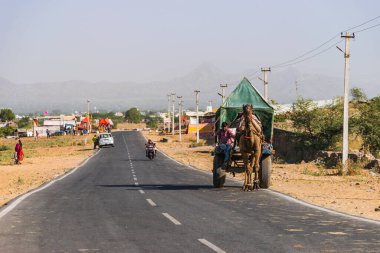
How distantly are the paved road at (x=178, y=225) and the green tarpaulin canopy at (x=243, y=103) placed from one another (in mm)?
3619

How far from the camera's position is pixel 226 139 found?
68.9ft

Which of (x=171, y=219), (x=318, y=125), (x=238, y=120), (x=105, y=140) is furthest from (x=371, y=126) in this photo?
(x=105, y=140)

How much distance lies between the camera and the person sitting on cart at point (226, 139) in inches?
820

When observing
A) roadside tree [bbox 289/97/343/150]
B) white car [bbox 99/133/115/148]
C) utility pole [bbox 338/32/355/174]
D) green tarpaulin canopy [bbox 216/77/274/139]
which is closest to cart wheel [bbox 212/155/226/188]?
green tarpaulin canopy [bbox 216/77/274/139]

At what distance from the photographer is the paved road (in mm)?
9977

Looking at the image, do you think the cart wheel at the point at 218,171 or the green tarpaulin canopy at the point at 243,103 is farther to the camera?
the green tarpaulin canopy at the point at 243,103

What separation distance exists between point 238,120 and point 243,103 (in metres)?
0.67

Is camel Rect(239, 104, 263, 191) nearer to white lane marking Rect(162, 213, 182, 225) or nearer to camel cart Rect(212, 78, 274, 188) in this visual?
camel cart Rect(212, 78, 274, 188)

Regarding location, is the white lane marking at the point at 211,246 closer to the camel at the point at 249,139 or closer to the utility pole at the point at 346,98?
the camel at the point at 249,139

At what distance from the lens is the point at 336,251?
30.9 ft

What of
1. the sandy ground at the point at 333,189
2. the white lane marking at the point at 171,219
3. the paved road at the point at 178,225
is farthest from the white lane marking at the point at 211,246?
the sandy ground at the point at 333,189

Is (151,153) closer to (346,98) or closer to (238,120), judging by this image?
(346,98)

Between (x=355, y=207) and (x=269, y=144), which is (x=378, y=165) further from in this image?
(x=355, y=207)

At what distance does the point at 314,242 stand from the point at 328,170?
2242 centimetres
